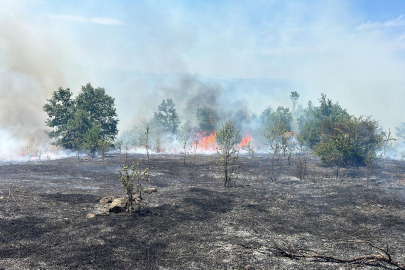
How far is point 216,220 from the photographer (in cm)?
1473

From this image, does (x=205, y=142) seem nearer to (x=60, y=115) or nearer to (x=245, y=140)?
(x=245, y=140)

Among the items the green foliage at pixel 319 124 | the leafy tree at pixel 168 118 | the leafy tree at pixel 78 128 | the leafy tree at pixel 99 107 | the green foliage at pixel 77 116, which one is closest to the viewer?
the green foliage at pixel 319 124

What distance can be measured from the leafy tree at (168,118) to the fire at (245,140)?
18735 mm

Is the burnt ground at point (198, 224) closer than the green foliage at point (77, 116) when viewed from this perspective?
Yes

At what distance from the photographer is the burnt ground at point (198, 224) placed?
32.8 feet

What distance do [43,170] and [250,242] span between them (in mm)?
26740

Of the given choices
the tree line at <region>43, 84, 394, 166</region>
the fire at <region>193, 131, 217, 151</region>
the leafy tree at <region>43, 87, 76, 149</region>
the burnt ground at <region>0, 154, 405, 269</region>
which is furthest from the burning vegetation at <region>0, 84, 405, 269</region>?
the fire at <region>193, 131, 217, 151</region>

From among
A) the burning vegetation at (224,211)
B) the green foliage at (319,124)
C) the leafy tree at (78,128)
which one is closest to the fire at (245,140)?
the green foliage at (319,124)

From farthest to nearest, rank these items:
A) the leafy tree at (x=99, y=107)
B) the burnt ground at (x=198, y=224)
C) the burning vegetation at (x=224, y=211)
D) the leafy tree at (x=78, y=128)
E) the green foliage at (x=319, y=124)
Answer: the leafy tree at (x=99, y=107), the leafy tree at (x=78, y=128), the green foliage at (x=319, y=124), the burning vegetation at (x=224, y=211), the burnt ground at (x=198, y=224)

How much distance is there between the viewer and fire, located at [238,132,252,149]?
7108 centimetres

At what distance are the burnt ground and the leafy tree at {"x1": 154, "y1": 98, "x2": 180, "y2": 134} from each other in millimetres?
55400

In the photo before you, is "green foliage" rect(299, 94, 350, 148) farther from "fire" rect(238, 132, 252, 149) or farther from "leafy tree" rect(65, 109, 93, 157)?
"leafy tree" rect(65, 109, 93, 157)

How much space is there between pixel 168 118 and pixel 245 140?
22.6 m

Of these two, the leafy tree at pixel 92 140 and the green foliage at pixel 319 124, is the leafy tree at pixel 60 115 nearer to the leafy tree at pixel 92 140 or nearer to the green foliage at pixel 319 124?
the leafy tree at pixel 92 140
